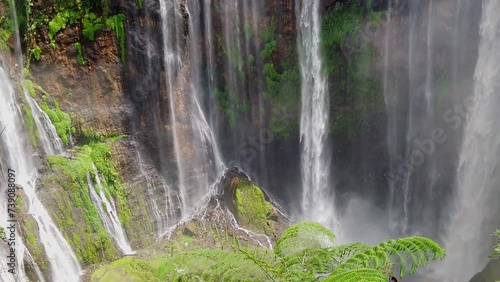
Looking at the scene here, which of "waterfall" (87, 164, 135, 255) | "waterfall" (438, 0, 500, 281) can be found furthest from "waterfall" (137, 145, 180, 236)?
"waterfall" (438, 0, 500, 281)

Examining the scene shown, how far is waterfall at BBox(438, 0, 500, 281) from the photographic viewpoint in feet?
A: 50.3

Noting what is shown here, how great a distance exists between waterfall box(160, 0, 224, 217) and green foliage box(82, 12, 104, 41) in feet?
7.01

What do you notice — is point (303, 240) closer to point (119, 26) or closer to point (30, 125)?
point (30, 125)

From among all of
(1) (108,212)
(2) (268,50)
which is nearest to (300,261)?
(1) (108,212)

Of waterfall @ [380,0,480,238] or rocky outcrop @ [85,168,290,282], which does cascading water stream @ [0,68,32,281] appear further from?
waterfall @ [380,0,480,238]

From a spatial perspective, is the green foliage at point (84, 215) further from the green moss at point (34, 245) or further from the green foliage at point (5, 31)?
the green foliage at point (5, 31)

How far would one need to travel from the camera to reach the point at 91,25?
13773 millimetres

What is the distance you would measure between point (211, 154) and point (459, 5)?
34.5 feet

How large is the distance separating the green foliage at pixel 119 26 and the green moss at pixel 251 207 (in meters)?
6.33

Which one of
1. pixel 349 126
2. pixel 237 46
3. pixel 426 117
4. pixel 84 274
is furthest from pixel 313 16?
pixel 84 274

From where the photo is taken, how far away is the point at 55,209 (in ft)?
38.0

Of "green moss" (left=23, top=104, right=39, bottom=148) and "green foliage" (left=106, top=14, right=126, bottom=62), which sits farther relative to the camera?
"green foliage" (left=106, top=14, right=126, bottom=62)

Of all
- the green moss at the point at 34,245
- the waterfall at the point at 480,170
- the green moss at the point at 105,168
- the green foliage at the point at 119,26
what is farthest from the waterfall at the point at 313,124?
the green moss at the point at 34,245

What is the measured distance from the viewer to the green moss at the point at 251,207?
15.2 m
